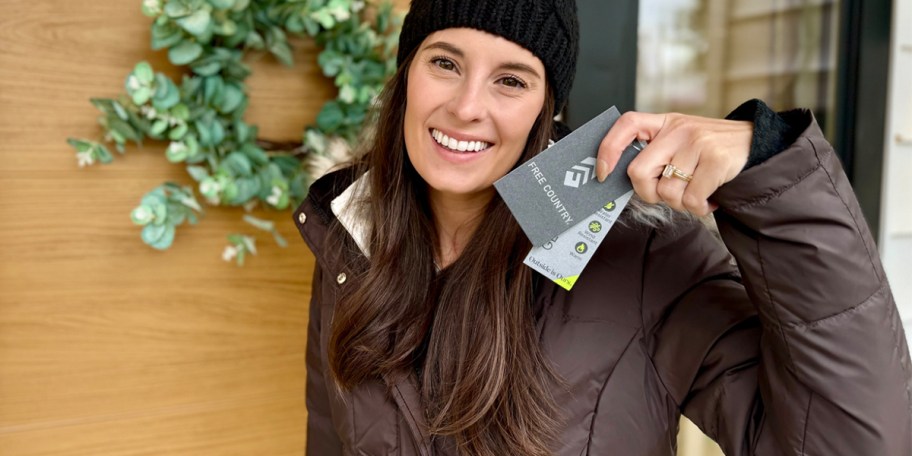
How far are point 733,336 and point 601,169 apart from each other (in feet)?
0.92

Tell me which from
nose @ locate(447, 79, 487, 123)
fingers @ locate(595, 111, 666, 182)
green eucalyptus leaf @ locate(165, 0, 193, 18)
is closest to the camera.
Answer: fingers @ locate(595, 111, 666, 182)

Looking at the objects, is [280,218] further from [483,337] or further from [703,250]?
[703,250]

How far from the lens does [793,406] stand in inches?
35.2

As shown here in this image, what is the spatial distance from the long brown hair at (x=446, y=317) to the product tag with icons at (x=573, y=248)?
148 mm

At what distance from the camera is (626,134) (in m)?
0.94

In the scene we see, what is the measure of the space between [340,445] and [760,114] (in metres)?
1.03

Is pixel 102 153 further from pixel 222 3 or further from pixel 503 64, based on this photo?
pixel 503 64

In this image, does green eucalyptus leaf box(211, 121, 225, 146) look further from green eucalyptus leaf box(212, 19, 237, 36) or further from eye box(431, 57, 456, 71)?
eye box(431, 57, 456, 71)

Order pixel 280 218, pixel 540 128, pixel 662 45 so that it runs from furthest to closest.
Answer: pixel 662 45 < pixel 280 218 < pixel 540 128

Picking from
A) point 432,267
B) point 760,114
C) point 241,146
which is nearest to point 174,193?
point 241,146

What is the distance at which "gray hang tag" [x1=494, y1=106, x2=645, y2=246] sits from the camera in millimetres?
976

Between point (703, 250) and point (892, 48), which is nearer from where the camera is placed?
point (703, 250)

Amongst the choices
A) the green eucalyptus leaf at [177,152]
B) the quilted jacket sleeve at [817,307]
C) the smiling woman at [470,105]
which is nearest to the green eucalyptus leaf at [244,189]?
the green eucalyptus leaf at [177,152]

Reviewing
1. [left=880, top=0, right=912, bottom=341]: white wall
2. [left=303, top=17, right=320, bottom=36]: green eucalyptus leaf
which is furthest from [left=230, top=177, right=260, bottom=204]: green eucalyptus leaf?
[left=880, top=0, right=912, bottom=341]: white wall
